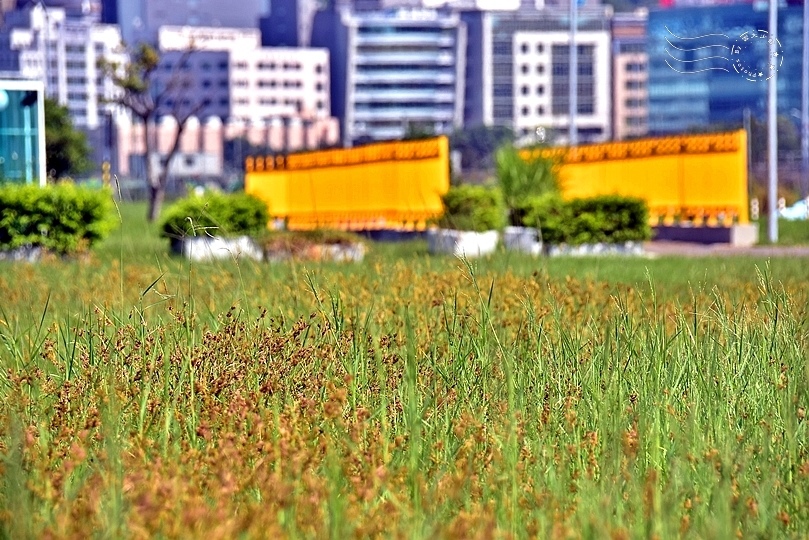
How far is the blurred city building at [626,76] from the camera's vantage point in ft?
559

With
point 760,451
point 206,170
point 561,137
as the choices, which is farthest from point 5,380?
point 561,137

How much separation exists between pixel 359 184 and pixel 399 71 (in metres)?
136

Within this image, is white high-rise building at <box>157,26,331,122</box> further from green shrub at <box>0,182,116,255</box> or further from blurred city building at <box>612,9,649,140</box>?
green shrub at <box>0,182,116,255</box>

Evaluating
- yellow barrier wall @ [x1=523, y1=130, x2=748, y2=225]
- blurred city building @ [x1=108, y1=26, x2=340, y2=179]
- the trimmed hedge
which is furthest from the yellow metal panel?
blurred city building @ [x1=108, y1=26, x2=340, y2=179]

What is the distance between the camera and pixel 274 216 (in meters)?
36.7

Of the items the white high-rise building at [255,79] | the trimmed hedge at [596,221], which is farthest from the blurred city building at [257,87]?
the trimmed hedge at [596,221]

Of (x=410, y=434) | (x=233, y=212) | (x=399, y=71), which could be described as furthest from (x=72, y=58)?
(x=410, y=434)

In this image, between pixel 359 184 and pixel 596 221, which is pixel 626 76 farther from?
pixel 596 221

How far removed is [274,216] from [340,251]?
1608 cm

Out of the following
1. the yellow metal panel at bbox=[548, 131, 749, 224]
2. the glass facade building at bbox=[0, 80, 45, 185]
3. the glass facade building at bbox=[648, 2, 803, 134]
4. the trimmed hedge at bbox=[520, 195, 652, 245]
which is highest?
the glass facade building at bbox=[648, 2, 803, 134]

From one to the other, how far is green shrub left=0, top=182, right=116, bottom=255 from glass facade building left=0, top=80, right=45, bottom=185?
400 cm

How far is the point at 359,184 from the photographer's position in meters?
33.1

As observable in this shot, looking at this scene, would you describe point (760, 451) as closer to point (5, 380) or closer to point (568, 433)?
point (568, 433)

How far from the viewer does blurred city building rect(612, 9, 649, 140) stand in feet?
559
